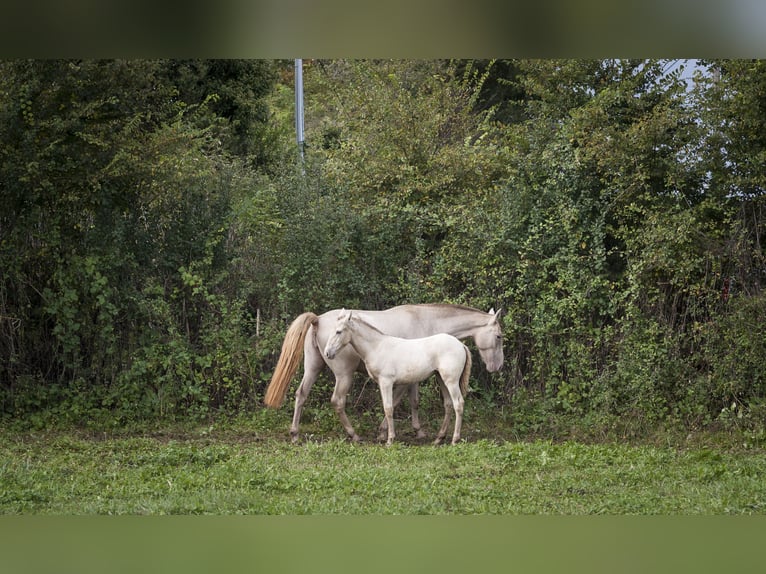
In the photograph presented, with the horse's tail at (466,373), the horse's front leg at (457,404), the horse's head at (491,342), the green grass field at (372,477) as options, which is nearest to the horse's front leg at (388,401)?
the green grass field at (372,477)

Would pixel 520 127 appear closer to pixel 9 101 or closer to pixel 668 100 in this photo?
pixel 668 100

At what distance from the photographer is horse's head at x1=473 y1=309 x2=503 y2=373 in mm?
8461

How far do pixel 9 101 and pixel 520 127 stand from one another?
18.5 feet

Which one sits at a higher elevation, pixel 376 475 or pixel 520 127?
pixel 520 127

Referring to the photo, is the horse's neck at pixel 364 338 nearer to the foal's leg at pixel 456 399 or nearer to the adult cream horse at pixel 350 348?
the adult cream horse at pixel 350 348

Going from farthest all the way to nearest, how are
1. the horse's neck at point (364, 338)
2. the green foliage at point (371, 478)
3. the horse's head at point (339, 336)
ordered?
the horse's neck at point (364, 338)
the horse's head at point (339, 336)
the green foliage at point (371, 478)

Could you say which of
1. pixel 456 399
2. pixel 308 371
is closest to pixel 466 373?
pixel 456 399

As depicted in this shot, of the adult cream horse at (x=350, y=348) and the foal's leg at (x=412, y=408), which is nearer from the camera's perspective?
the adult cream horse at (x=350, y=348)

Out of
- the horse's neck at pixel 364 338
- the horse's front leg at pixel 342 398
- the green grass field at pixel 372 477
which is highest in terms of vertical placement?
the horse's neck at pixel 364 338

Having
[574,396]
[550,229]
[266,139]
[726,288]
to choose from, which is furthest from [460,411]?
[266,139]

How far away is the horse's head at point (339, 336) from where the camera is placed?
25.4 ft

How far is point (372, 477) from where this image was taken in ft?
21.5

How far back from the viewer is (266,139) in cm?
1733

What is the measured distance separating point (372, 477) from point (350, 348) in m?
1.88
